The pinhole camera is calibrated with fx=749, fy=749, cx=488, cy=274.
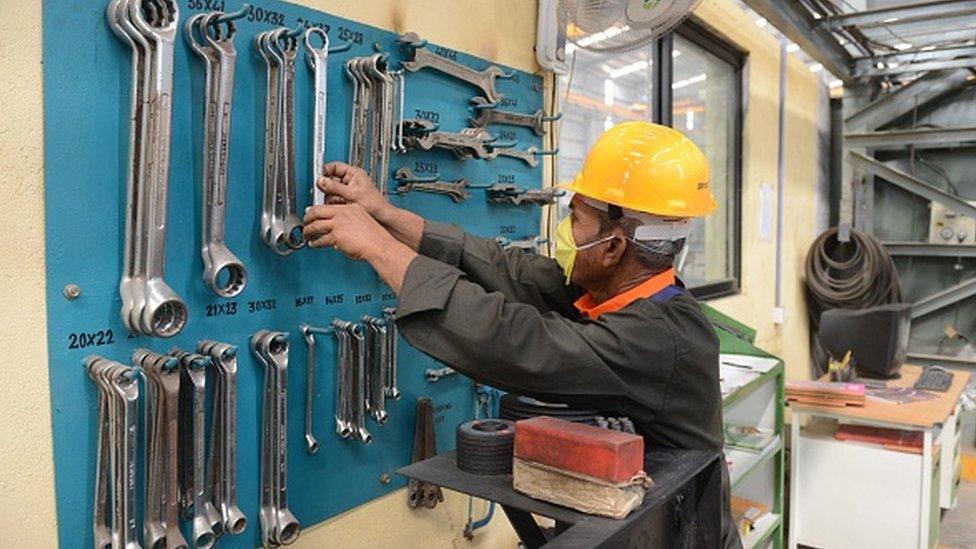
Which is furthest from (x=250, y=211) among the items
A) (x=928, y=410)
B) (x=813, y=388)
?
(x=928, y=410)

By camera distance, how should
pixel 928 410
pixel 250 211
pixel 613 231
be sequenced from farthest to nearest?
pixel 928 410 → pixel 613 231 → pixel 250 211

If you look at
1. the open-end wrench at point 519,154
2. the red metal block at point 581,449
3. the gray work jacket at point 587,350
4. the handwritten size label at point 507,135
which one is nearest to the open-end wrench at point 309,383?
the gray work jacket at point 587,350

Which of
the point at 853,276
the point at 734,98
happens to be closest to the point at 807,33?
the point at 734,98

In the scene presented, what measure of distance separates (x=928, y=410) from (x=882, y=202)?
7.50 ft

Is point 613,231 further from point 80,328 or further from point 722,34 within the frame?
point 722,34

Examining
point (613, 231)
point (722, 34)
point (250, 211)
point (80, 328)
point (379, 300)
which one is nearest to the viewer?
point (80, 328)

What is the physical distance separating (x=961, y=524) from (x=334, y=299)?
329 centimetres

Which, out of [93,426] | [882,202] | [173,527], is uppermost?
[882,202]

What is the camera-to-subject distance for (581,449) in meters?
0.89

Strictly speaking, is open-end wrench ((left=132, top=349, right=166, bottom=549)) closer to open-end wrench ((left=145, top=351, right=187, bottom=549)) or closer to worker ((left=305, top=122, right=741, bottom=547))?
open-end wrench ((left=145, top=351, right=187, bottom=549))

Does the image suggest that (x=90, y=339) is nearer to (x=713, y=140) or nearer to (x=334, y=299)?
(x=334, y=299)

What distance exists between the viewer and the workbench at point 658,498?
3.02 feet

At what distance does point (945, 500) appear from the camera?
10.6 ft

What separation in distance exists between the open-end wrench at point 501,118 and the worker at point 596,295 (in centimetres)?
28
